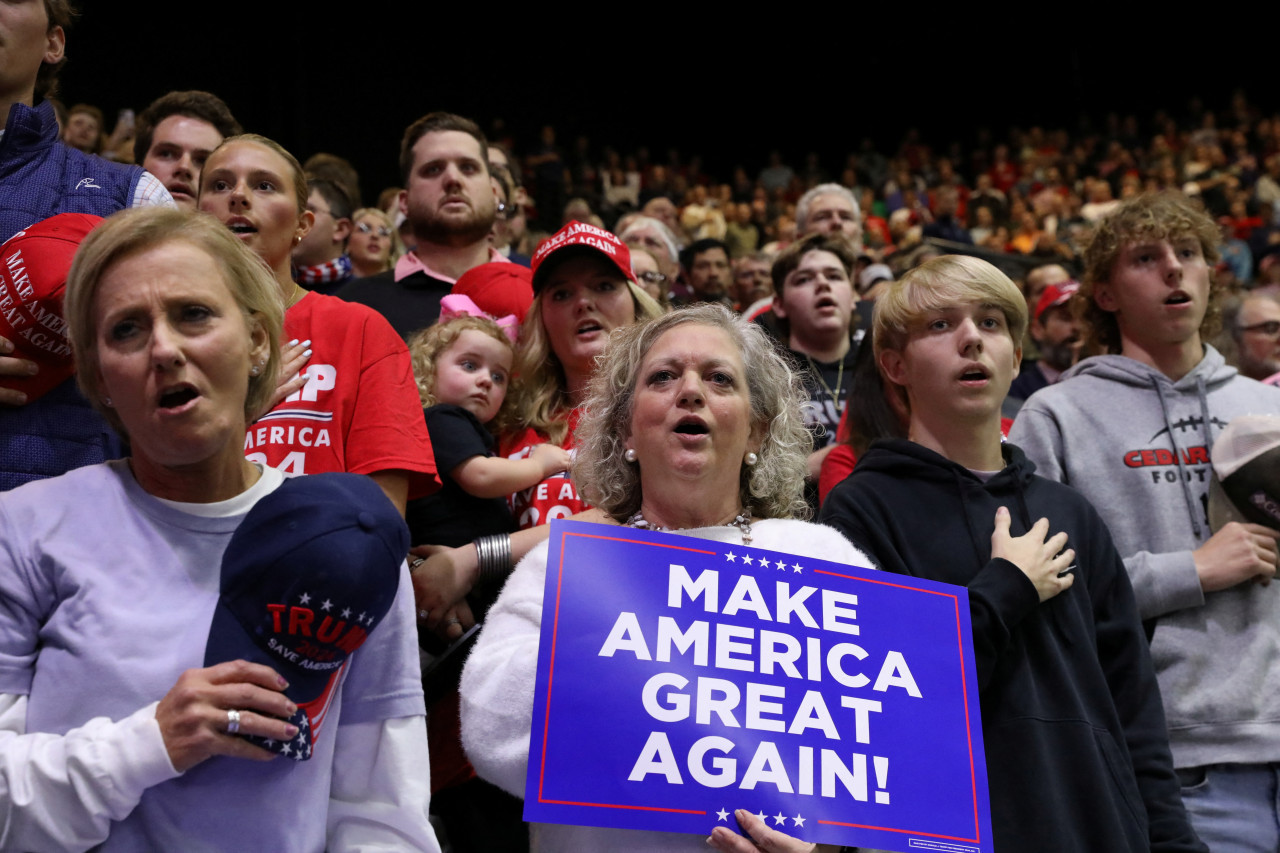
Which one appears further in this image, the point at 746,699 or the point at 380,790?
the point at 746,699

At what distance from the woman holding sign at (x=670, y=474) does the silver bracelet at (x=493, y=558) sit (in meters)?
0.36

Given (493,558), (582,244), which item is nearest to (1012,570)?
(493,558)

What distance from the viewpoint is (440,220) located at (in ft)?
12.2

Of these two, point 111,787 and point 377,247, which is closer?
point 111,787

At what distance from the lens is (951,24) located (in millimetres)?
19078

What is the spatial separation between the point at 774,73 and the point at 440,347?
17.2 metres

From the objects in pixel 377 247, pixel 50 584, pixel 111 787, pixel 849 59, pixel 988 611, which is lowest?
pixel 111 787

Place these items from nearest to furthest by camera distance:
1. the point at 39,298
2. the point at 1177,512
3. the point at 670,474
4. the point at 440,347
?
the point at 39,298
the point at 670,474
the point at 1177,512
the point at 440,347

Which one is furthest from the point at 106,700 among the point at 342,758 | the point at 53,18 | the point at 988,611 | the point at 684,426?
the point at 53,18

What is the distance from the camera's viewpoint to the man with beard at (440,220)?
3701 mm

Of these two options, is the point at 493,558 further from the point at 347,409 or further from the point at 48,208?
the point at 48,208

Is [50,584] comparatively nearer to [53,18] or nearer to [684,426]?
[684,426]

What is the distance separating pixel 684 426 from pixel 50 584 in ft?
3.40

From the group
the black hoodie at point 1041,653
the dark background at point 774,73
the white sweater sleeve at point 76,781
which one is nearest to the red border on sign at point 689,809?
the black hoodie at point 1041,653
